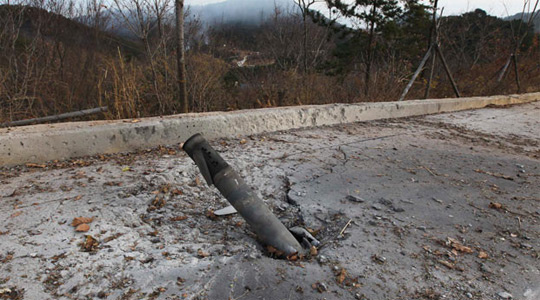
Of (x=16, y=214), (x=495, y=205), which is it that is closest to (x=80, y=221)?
(x=16, y=214)

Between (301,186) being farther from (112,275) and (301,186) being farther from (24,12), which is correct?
(24,12)

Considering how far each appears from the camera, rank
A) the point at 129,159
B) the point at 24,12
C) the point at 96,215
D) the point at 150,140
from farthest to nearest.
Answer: the point at 24,12 < the point at 150,140 < the point at 129,159 < the point at 96,215

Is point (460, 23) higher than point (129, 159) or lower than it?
higher

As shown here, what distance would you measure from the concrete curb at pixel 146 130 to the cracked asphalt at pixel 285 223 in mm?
101

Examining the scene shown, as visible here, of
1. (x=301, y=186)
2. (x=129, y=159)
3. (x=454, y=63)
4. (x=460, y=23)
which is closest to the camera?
(x=301, y=186)

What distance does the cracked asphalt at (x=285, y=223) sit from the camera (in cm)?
118

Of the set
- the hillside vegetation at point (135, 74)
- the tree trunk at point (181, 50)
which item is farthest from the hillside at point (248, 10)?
the tree trunk at point (181, 50)

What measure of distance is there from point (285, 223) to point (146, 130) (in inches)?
58.1

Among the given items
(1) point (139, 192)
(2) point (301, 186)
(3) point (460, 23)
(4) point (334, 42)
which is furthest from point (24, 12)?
(3) point (460, 23)

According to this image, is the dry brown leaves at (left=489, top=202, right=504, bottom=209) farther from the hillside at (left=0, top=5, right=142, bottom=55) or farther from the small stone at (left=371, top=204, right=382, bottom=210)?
the hillside at (left=0, top=5, right=142, bottom=55)

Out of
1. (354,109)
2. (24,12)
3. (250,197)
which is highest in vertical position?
(24,12)

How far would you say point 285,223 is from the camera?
5.76 ft

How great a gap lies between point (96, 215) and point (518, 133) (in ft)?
15.1

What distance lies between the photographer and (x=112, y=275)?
118cm
